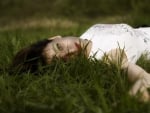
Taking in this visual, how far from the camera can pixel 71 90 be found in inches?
127

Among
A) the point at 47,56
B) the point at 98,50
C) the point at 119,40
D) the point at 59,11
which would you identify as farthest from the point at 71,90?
the point at 59,11

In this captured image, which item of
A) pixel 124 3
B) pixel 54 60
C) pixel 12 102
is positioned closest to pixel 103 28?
pixel 54 60

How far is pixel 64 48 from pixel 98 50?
0.88 ft

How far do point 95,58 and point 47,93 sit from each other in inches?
24.2

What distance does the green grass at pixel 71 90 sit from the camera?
9.85 ft

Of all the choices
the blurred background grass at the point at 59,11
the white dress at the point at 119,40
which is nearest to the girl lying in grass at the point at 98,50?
the white dress at the point at 119,40

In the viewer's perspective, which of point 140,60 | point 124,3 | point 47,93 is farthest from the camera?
point 124,3

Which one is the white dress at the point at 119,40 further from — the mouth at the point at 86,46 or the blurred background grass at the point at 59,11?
the blurred background grass at the point at 59,11

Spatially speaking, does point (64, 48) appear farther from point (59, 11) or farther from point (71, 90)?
point (59, 11)

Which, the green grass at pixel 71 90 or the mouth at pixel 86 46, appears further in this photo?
the mouth at pixel 86 46

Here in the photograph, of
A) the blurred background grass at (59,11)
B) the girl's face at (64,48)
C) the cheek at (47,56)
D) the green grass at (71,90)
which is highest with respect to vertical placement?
the girl's face at (64,48)

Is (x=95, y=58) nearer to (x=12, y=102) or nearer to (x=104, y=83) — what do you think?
(x=104, y=83)

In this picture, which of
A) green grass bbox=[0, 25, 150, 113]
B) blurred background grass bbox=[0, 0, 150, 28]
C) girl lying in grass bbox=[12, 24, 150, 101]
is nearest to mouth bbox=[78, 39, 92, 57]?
girl lying in grass bbox=[12, 24, 150, 101]

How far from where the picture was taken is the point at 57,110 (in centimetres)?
302
